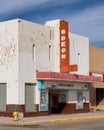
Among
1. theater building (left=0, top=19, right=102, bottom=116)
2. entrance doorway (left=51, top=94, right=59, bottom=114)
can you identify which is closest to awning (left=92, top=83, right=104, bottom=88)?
theater building (left=0, top=19, right=102, bottom=116)

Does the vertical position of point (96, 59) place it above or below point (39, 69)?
above

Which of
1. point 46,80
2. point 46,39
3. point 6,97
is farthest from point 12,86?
point 46,39

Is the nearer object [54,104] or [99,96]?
[54,104]

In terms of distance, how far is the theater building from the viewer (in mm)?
31906

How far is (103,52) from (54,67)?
12.2 metres

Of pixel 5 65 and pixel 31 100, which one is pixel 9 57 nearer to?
pixel 5 65

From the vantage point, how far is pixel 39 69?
3378cm

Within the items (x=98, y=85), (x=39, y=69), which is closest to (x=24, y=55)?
(x=39, y=69)

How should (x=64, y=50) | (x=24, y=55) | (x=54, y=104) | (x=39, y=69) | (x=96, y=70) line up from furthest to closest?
(x=96, y=70) < (x=54, y=104) < (x=64, y=50) < (x=39, y=69) < (x=24, y=55)

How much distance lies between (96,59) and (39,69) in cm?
1251

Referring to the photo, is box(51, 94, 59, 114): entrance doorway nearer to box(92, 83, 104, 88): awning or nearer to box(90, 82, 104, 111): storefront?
box(90, 82, 104, 111): storefront

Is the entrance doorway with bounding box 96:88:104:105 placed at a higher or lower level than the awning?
lower

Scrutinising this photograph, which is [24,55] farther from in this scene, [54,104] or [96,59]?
[96,59]

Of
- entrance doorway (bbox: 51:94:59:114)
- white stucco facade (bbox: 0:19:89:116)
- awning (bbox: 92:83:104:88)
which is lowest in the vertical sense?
entrance doorway (bbox: 51:94:59:114)
